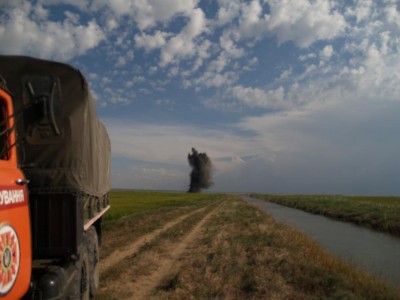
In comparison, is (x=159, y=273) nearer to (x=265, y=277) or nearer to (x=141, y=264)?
(x=141, y=264)

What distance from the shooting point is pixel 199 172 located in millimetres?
157875

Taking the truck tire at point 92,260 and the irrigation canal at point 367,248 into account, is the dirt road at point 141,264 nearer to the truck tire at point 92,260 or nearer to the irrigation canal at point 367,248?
the truck tire at point 92,260

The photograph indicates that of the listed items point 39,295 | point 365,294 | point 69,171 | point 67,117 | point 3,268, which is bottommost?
point 365,294

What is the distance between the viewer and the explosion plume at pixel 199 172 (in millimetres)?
157875

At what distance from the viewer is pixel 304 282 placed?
9.26 metres

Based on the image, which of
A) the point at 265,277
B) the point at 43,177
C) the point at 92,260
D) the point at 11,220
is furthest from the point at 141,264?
the point at 11,220

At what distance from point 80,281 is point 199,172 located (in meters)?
152

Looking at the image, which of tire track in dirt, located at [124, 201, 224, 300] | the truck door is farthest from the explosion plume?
the truck door

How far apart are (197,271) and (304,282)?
262 cm

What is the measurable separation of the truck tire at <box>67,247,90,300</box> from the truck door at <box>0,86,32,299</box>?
3.76ft

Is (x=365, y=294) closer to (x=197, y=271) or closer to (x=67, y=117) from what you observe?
(x=197, y=271)

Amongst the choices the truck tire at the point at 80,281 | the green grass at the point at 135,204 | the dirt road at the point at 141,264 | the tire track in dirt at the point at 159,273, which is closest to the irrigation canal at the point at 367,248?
the tire track in dirt at the point at 159,273

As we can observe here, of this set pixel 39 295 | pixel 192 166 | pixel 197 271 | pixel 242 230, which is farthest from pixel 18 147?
pixel 192 166

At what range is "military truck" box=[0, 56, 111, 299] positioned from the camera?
3.86 metres
